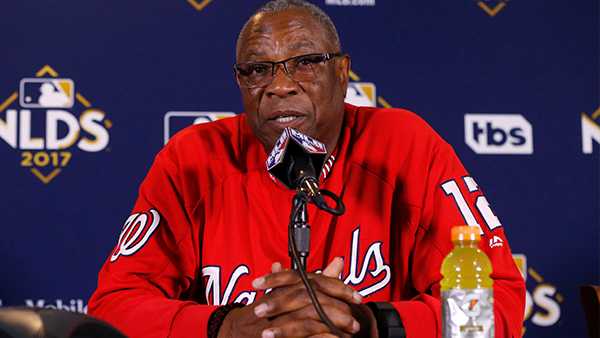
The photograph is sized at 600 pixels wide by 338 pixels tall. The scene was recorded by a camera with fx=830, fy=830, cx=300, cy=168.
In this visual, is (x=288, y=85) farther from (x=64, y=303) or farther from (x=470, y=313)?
(x=64, y=303)

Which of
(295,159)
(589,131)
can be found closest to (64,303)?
(295,159)

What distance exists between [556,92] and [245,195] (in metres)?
1.43

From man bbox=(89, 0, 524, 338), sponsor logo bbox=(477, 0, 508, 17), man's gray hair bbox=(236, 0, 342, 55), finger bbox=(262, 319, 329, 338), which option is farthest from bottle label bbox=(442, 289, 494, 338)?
sponsor logo bbox=(477, 0, 508, 17)

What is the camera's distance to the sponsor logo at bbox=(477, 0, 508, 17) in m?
2.87

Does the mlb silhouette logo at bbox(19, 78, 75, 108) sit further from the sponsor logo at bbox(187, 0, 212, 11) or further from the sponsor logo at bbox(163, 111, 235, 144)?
the sponsor logo at bbox(187, 0, 212, 11)

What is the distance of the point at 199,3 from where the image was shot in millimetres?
2816

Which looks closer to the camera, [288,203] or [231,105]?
[288,203]

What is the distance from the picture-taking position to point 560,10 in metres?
2.88

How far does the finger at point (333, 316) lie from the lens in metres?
1.35

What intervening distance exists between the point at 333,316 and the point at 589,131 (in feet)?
5.78

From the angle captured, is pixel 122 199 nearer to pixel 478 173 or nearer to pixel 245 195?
pixel 245 195

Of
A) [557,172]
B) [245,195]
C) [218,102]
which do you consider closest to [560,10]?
[557,172]

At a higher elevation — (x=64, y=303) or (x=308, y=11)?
(x=308, y=11)

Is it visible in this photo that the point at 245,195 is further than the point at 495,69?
No
